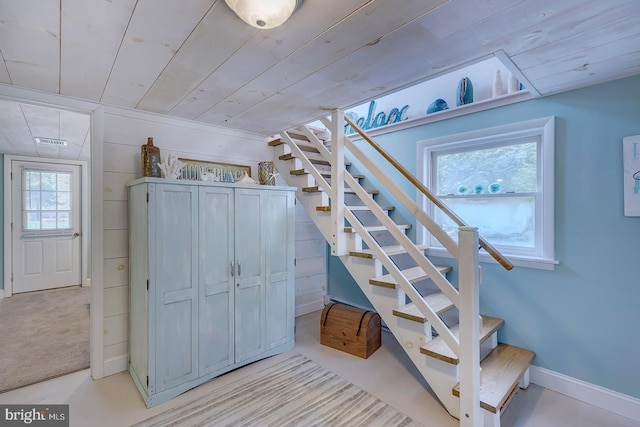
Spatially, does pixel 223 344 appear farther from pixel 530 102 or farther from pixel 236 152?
pixel 530 102

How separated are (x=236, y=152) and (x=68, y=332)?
2.66m

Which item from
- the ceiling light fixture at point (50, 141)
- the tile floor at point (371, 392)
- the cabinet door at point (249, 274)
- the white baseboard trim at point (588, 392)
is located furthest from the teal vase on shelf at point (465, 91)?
the ceiling light fixture at point (50, 141)

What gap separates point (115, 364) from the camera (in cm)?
241

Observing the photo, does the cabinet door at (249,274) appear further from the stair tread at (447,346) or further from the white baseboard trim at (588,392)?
the white baseboard trim at (588,392)

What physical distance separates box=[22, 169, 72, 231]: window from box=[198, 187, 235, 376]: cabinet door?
4.31 metres

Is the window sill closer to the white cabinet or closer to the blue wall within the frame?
the blue wall

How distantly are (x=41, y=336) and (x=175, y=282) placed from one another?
2185mm

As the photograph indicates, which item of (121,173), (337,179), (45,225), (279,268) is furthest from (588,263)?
(45,225)

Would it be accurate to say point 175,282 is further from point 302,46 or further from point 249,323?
point 302,46

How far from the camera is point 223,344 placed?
2.36 meters

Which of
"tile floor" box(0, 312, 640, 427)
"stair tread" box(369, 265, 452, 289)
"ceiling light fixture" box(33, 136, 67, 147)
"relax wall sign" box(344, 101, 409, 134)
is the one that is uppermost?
"relax wall sign" box(344, 101, 409, 134)

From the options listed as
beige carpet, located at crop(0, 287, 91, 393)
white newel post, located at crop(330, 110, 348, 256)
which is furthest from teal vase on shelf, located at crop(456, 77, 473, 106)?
beige carpet, located at crop(0, 287, 91, 393)

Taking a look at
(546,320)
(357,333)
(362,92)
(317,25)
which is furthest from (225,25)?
(546,320)

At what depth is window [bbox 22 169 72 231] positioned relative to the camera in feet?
15.0
